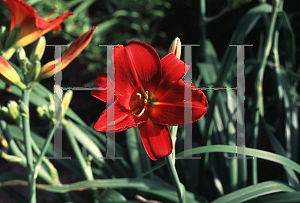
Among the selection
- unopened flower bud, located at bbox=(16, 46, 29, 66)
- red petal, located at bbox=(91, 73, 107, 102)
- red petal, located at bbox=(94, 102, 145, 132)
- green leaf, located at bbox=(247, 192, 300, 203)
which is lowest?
green leaf, located at bbox=(247, 192, 300, 203)

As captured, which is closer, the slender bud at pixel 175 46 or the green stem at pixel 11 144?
the slender bud at pixel 175 46

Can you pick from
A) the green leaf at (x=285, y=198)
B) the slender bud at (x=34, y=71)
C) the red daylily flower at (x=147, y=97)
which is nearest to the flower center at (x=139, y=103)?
the red daylily flower at (x=147, y=97)

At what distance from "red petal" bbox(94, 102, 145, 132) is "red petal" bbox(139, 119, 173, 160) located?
0.02m

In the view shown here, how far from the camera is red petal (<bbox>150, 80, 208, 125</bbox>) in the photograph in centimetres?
40

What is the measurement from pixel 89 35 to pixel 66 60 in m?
0.09

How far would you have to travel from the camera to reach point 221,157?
96cm

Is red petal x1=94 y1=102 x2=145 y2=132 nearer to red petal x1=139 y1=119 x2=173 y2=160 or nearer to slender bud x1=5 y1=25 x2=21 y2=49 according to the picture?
red petal x1=139 y1=119 x2=173 y2=160

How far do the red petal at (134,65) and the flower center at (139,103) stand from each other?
2 cm

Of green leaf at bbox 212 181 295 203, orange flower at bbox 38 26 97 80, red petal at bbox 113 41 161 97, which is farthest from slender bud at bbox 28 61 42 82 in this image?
green leaf at bbox 212 181 295 203

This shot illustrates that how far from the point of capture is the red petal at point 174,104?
40 centimetres

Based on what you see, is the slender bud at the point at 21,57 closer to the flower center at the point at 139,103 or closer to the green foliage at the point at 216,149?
the green foliage at the point at 216,149

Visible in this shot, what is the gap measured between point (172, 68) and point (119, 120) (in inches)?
5.1

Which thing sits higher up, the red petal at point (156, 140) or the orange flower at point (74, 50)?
the orange flower at point (74, 50)

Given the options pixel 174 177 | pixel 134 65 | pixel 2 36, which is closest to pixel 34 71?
pixel 2 36
